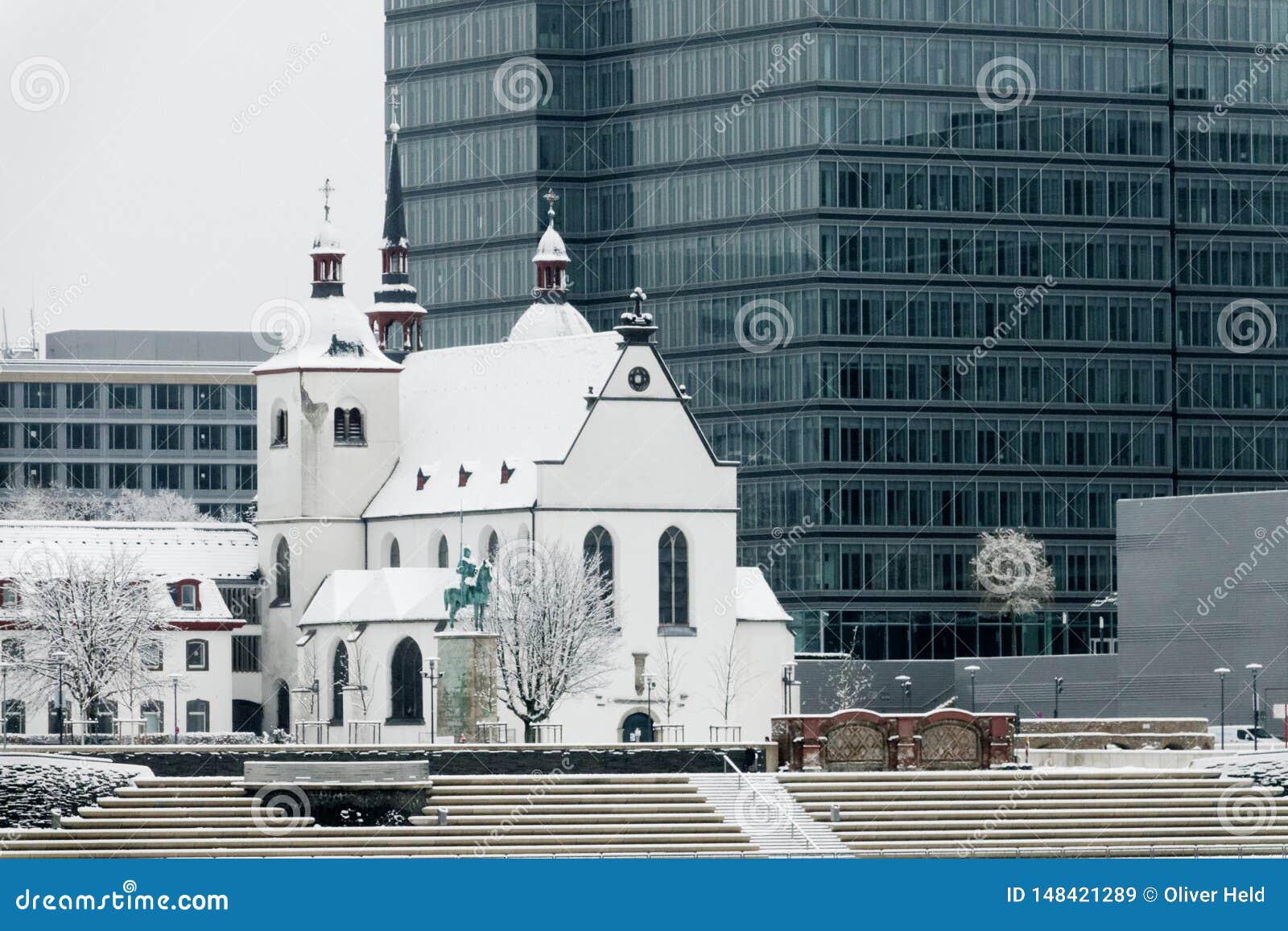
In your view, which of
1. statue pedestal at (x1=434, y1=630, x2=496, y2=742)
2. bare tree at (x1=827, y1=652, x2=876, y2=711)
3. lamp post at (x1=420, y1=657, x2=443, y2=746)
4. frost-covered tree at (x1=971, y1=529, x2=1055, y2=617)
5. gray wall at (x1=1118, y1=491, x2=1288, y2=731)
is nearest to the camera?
statue pedestal at (x1=434, y1=630, x2=496, y2=742)

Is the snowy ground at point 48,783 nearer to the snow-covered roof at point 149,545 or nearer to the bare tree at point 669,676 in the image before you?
the bare tree at point 669,676

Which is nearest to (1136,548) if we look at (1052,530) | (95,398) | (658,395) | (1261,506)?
(1261,506)

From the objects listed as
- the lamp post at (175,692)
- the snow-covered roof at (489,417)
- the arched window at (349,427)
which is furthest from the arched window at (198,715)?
the arched window at (349,427)

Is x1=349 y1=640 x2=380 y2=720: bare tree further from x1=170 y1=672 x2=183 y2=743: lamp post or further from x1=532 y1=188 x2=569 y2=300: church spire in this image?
x1=532 y1=188 x2=569 y2=300: church spire

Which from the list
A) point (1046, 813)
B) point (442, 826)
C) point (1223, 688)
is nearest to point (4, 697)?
point (442, 826)

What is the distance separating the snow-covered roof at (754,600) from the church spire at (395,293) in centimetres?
2399

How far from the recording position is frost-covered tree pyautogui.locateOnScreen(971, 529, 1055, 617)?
6152 inches

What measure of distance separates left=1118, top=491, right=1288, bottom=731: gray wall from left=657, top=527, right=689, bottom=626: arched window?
18690mm

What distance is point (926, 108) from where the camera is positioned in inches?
6216

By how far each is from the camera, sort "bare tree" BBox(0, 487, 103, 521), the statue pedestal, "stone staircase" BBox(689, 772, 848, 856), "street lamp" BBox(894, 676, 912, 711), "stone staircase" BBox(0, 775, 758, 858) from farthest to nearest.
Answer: "bare tree" BBox(0, 487, 103, 521) → "street lamp" BBox(894, 676, 912, 711) → the statue pedestal → "stone staircase" BBox(689, 772, 848, 856) → "stone staircase" BBox(0, 775, 758, 858)

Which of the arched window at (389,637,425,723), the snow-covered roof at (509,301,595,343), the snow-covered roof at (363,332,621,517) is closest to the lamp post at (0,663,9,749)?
the arched window at (389,637,425,723)

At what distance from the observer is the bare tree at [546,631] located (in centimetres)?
11481

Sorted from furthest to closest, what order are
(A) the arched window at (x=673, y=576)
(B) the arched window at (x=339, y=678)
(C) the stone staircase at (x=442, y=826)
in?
1. (A) the arched window at (x=673, y=576)
2. (B) the arched window at (x=339, y=678)
3. (C) the stone staircase at (x=442, y=826)

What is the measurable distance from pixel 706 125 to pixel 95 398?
5195 centimetres
